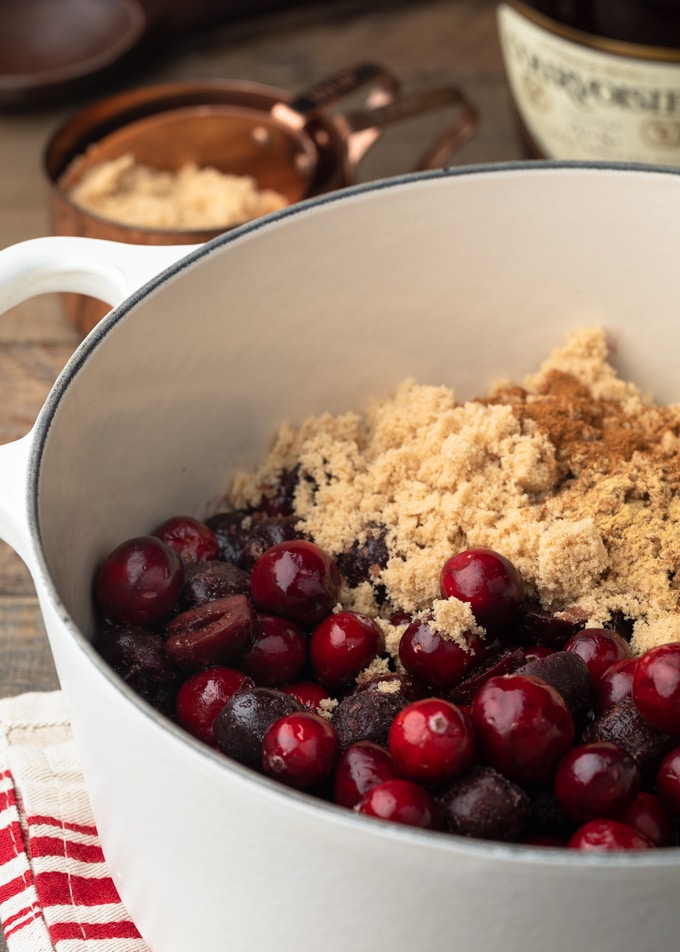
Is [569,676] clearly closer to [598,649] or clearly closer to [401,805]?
[598,649]

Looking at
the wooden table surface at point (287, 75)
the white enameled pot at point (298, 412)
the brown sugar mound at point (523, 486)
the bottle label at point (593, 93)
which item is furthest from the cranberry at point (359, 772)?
the bottle label at point (593, 93)

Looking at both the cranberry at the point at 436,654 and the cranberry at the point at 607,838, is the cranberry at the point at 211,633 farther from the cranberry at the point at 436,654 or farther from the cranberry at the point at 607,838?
the cranberry at the point at 607,838

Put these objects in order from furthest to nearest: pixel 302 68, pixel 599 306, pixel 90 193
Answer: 1. pixel 302 68
2. pixel 90 193
3. pixel 599 306

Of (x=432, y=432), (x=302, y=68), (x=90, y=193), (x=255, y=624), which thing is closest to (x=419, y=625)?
(x=255, y=624)

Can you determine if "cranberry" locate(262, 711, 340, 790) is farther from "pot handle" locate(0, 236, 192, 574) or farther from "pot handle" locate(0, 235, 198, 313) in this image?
"pot handle" locate(0, 235, 198, 313)

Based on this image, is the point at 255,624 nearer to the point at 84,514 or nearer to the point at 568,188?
the point at 84,514
